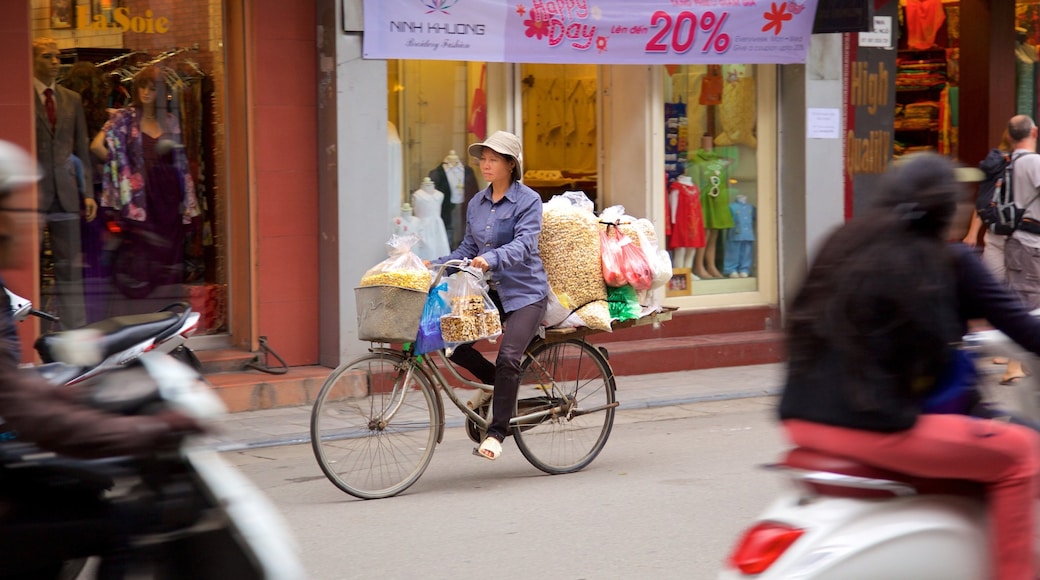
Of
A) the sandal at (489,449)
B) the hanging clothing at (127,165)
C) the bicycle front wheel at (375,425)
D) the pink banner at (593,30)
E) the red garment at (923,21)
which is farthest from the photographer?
the red garment at (923,21)

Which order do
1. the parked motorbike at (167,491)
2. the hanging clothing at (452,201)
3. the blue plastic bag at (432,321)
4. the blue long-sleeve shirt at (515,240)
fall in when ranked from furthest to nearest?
the hanging clothing at (452,201) < the blue long-sleeve shirt at (515,240) < the blue plastic bag at (432,321) < the parked motorbike at (167,491)

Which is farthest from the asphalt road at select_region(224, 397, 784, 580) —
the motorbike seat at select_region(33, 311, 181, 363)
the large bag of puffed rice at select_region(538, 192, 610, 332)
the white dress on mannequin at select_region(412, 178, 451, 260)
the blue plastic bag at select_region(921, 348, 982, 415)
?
the white dress on mannequin at select_region(412, 178, 451, 260)

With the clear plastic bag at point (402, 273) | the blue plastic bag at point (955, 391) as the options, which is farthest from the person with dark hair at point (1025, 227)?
the blue plastic bag at point (955, 391)

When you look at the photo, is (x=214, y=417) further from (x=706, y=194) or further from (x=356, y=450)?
(x=706, y=194)

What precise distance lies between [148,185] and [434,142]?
2487 mm

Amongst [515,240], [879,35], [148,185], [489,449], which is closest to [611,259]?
[515,240]

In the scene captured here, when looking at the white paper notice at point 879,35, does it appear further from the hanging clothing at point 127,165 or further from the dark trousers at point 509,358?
the dark trousers at point 509,358

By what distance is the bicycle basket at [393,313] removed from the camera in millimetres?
6871

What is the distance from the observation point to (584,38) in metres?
11.4

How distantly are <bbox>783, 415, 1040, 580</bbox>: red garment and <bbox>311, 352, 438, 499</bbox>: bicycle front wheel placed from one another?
358 centimetres

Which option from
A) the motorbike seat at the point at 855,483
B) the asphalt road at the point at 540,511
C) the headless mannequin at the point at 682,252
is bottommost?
the asphalt road at the point at 540,511

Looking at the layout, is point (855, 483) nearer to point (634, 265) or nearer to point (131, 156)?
point (634, 265)

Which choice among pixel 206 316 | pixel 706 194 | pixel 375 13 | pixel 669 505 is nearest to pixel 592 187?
pixel 706 194

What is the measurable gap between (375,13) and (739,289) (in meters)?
4.70
